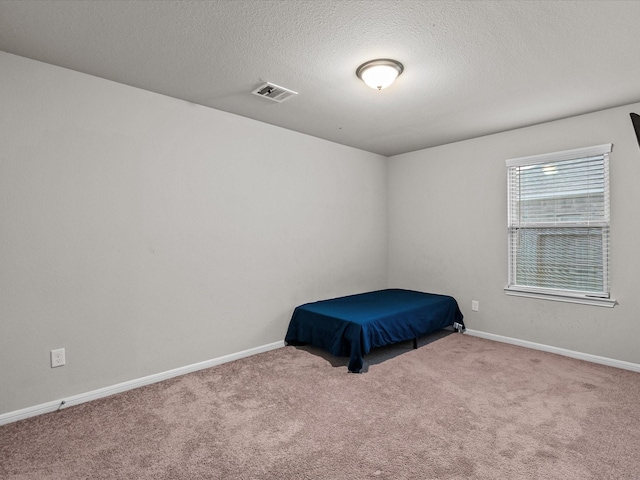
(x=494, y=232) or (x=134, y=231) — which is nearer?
(x=134, y=231)

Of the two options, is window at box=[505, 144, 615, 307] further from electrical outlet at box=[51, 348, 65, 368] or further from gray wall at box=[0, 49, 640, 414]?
electrical outlet at box=[51, 348, 65, 368]

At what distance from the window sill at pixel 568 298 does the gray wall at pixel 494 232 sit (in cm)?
5

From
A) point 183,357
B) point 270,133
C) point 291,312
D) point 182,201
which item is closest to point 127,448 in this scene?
point 183,357

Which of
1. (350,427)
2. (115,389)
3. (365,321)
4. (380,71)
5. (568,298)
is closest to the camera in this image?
(350,427)

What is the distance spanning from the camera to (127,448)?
1915 millimetres

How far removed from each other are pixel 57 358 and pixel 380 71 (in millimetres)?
2889

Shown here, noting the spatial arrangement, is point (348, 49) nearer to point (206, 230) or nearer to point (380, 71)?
point (380, 71)

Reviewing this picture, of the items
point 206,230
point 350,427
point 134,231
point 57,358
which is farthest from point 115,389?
point 350,427

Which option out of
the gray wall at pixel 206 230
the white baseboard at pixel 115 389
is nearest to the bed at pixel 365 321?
the gray wall at pixel 206 230

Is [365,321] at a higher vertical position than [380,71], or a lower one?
lower

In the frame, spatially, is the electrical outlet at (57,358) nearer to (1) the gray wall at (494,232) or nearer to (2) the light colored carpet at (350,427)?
(2) the light colored carpet at (350,427)

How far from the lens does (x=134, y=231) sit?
2.68 metres

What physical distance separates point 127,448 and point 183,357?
1.05 m

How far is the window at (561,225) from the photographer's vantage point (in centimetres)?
318
